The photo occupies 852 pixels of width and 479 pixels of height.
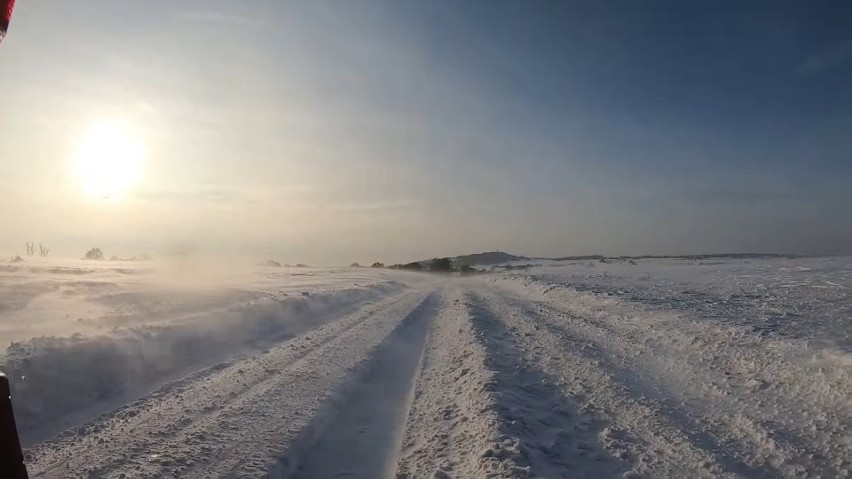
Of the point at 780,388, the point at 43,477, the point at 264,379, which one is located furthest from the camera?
the point at 264,379

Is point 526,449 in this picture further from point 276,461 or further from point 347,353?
point 347,353

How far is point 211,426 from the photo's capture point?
21.3ft

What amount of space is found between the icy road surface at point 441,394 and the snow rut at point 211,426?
34mm

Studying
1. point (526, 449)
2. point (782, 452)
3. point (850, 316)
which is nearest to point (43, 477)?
point (526, 449)

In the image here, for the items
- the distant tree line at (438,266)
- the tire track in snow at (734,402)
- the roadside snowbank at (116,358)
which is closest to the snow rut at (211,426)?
the roadside snowbank at (116,358)

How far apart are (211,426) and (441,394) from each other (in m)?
3.45

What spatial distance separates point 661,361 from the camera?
10.1m

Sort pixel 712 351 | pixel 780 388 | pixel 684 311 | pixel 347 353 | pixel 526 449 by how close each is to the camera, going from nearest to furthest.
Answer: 1. pixel 526 449
2. pixel 780 388
3. pixel 712 351
4. pixel 347 353
5. pixel 684 311

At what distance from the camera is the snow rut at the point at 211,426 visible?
5.34 metres

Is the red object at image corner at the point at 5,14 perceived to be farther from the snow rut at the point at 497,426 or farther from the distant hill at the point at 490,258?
the distant hill at the point at 490,258

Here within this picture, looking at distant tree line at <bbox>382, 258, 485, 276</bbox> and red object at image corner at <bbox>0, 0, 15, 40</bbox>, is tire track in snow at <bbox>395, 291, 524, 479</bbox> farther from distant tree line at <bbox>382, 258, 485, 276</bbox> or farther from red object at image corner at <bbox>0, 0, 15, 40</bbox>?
distant tree line at <bbox>382, 258, 485, 276</bbox>

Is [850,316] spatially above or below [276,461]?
above

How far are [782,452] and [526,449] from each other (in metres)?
2.84

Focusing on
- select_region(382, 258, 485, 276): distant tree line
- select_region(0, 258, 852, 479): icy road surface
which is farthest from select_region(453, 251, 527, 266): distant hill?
select_region(0, 258, 852, 479): icy road surface
